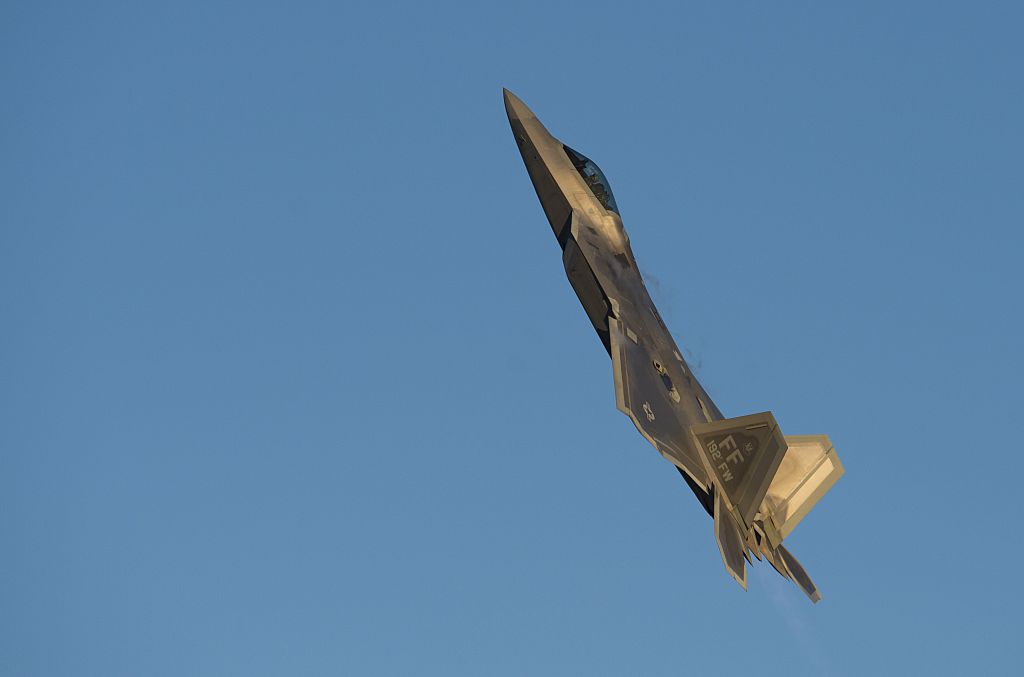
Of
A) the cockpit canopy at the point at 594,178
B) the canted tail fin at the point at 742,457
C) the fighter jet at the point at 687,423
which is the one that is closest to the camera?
the canted tail fin at the point at 742,457

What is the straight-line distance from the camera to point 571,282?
47875 millimetres

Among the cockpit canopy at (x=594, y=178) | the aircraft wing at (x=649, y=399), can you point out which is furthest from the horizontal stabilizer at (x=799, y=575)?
the cockpit canopy at (x=594, y=178)

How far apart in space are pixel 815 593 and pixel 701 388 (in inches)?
271

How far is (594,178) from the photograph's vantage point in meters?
50.7

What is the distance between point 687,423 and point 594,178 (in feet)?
36.9

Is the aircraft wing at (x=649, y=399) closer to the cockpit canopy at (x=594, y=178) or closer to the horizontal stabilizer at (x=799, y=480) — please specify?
the horizontal stabilizer at (x=799, y=480)

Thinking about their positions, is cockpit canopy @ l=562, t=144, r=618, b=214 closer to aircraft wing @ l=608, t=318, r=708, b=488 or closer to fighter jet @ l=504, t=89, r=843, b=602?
fighter jet @ l=504, t=89, r=843, b=602

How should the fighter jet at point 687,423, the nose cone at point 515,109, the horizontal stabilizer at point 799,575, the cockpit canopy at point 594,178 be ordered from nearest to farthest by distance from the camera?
Answer: the fighter jet at point 687,423 → the horizontal stabilizer at point 799,575 → the cockpit canopy at point 594,178 → the nose cone at point 515,109

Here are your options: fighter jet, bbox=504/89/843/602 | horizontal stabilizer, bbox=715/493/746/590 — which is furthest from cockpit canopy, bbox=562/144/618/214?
horizontal stabilizer, bbox=715/493/746/590

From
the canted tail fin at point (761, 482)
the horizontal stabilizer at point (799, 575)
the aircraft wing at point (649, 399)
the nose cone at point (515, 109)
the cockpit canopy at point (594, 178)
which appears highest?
the nose cone at point (515, 109)

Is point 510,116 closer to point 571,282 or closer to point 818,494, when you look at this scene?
point 571,282

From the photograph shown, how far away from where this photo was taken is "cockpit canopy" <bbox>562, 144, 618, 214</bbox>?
50.5m

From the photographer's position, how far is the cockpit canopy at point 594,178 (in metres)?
50.5

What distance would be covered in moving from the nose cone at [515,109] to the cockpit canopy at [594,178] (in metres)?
2.01
